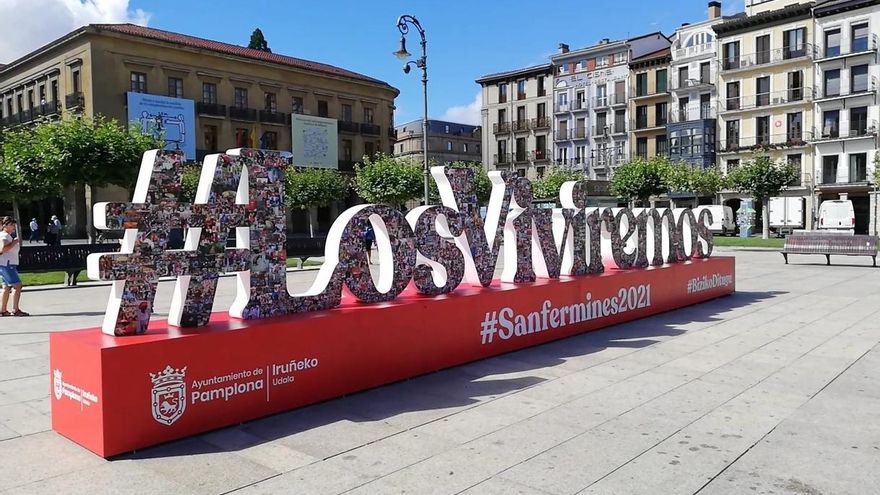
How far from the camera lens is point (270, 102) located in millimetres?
51281

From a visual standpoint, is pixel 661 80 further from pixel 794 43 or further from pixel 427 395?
pixel 427 395

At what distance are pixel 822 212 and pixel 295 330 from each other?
114 feet

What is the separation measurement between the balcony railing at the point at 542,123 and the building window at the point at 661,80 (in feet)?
36.5

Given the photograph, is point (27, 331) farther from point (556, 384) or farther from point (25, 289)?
point (556, 384)

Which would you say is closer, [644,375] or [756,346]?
[644,375]

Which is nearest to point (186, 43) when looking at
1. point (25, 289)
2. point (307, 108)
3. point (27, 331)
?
point (307, 108)

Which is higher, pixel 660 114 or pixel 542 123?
pixel 542 123

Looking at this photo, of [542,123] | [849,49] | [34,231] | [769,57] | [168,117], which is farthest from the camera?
[542,123]

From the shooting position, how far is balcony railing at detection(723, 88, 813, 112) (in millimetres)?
47844

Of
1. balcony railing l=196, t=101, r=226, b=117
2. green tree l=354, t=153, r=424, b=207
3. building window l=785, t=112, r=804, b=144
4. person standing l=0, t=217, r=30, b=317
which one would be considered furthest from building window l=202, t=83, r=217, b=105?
building window l=785, t=112, r=804, b=144

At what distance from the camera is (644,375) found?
6.98 metres

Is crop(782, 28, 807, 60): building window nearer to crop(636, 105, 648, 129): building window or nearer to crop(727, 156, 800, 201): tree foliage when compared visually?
crop(636, 105, 648, 129): building window

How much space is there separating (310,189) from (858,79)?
1544 inches

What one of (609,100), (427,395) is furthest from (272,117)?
(427,395)
